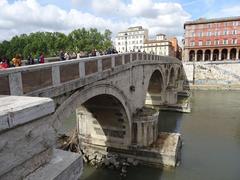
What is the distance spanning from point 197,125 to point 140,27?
6090 centimetres

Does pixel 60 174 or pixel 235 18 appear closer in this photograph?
pixel 60 174

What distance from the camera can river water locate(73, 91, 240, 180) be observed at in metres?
11.8

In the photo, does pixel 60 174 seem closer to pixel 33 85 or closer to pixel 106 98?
pixel 33 85

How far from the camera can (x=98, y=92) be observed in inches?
339

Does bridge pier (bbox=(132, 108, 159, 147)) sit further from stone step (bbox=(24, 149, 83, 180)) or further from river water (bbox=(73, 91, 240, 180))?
stone step (bbox=(24, 149, 83, 180))

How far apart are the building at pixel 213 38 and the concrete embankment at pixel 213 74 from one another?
9002 millimetres

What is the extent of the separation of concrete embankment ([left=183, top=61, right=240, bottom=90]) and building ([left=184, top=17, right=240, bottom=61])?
354 inches

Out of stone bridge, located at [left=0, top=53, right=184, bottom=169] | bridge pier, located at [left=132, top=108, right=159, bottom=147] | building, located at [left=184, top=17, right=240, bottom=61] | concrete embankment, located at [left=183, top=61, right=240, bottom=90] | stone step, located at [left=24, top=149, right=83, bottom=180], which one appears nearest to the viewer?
stone step, located at [left=24, top=149, right=83, bottom=180]

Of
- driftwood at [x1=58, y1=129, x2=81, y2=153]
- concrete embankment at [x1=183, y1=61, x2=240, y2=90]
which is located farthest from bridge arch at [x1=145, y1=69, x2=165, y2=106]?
concrete embankment at [x1=183, y1=61, x2=240, y2=90]

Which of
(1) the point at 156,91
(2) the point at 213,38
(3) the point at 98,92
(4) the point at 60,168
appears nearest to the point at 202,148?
(3) the point at 98,92

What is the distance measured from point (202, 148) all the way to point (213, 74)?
28.8 meters

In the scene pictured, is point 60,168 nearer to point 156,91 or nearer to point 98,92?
point 98,92

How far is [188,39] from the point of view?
49781 mm

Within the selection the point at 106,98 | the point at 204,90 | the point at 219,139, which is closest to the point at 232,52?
the point at 204,90
